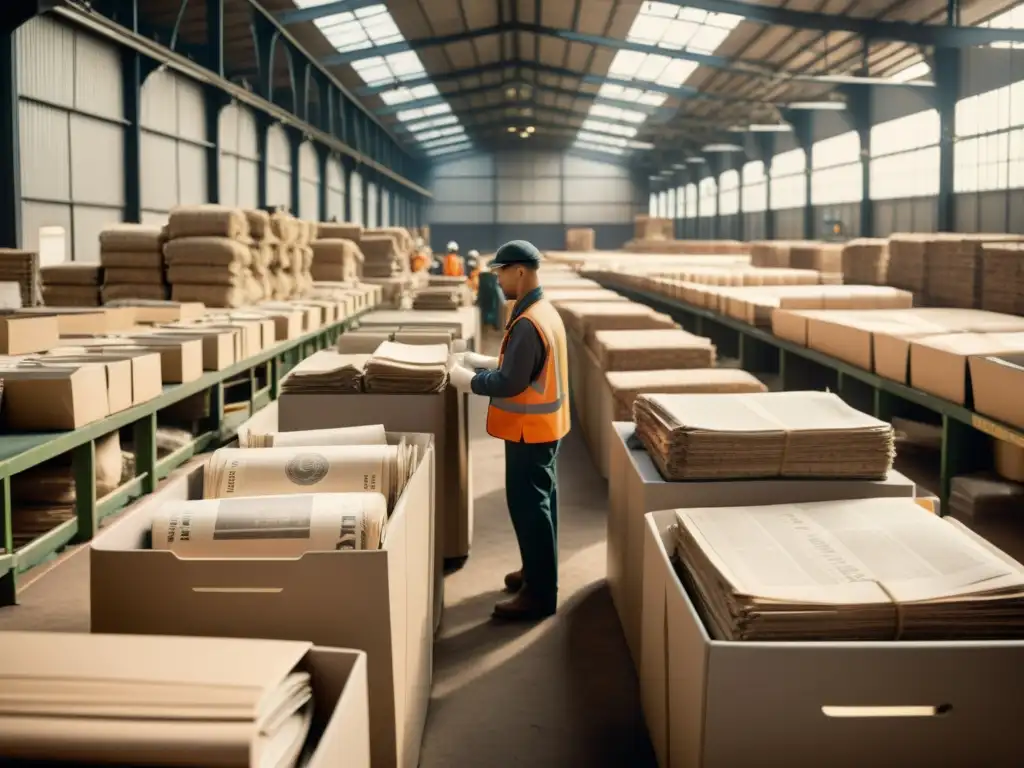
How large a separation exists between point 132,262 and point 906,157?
16325mm

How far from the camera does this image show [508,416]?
4113mm

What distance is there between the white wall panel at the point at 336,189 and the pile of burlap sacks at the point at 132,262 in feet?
55.9

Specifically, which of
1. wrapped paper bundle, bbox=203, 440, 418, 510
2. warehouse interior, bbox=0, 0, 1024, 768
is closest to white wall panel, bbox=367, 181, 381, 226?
warehouse interior, bbox=0, 0, 1024, 768

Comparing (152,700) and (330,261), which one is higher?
(330,261)

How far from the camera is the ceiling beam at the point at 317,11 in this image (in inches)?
676

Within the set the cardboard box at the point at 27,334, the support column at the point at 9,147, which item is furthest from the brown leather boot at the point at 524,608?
the support column at the point at 9,147

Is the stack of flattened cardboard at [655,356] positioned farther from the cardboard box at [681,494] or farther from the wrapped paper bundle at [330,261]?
the wrapped paper bundle at [330,261]

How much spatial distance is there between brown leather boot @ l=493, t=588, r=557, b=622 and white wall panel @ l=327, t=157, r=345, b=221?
888 inches

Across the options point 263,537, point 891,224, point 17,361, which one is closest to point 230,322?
point 17,361

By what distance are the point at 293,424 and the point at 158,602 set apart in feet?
7.66

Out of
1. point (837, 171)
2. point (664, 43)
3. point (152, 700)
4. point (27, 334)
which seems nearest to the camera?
point (152, 700)

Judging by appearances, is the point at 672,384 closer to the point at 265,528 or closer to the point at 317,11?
the point at 265,528

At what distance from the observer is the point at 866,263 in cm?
885

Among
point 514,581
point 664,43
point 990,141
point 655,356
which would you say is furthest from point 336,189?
point 514,581
